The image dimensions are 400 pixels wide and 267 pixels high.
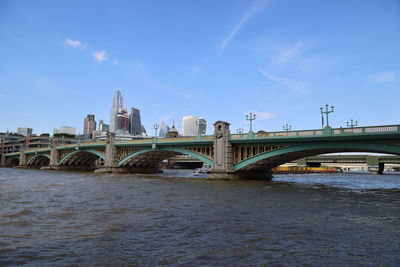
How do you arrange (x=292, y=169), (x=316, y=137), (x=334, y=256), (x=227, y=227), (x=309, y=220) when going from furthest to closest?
(x=292, y=169) < (x=316, y=137) < (x=309, y=220) < (x=227, y=227) < (x=334, y=256)

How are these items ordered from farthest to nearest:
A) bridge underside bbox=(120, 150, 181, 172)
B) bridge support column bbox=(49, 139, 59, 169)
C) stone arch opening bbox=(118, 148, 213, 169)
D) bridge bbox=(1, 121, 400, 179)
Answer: bridge support column bbox=(49, 139, 59, 169)
bridge underside bbox=(120, 150, 181, 172)
stone arch opening bbox=(118, 148, 213, 169)
bridge bbox=(1, 121, 400, 179)

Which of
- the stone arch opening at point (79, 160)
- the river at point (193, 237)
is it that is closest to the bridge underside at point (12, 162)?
the stone arch opening at point (79, 160)

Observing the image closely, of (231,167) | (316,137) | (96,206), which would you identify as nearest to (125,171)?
(231,167)

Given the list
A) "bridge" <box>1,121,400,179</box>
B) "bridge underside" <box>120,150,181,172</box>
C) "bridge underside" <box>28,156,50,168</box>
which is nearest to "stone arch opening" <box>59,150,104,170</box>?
"bridge" <box>1,121,400,179</box>

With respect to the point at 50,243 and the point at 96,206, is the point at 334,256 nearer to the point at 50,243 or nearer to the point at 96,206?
the point at 50,243

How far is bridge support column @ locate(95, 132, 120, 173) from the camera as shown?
223ft

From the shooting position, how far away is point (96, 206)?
17.6 meters

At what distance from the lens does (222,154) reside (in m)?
45.5

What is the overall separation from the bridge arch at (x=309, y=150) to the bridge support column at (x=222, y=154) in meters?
1.65

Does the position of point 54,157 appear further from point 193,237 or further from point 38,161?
point 193,237

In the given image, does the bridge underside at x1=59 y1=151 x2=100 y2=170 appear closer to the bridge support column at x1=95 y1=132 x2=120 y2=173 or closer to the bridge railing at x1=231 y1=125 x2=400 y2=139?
the bridge support column at x1=95 y1=132 x2=120 y2=173

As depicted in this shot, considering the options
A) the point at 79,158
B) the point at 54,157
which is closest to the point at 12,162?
the point at 54,157

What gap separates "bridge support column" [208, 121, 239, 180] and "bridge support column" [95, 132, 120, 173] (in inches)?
1304

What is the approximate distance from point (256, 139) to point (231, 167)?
274 inches
